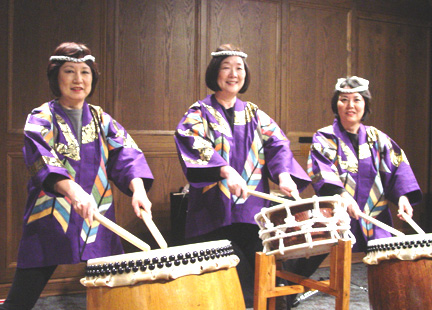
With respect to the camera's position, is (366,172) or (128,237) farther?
(366,172)

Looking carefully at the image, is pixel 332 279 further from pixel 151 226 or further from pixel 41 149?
pixel 41 149

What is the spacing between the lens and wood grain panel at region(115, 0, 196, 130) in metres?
3.33

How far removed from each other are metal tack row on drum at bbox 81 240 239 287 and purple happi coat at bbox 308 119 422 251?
4.00 ft

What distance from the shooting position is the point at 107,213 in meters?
2.06

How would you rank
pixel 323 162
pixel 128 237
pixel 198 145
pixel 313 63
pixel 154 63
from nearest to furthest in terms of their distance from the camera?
pixel 128 237, pixel 198 145, pixel 323 162, pixel 154 63, pixel 313 63

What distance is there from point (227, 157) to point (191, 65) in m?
1.39

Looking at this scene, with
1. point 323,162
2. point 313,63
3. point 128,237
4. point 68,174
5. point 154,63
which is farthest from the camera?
point 313,63

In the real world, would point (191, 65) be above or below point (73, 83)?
above

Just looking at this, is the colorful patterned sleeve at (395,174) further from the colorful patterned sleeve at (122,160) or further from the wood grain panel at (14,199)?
the wood grain panel at (14,199)

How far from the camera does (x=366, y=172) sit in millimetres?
2584

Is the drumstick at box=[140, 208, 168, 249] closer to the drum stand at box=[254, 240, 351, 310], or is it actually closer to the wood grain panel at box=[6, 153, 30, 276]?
the drum stand at box=[254, 240, 351, 310]

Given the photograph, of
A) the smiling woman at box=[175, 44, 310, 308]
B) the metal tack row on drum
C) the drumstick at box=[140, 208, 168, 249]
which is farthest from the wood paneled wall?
the metal tack row on drum

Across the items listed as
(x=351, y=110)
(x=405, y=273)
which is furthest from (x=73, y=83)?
(x=405, y=273)

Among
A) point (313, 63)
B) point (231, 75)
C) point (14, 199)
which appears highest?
point (313, 63)
